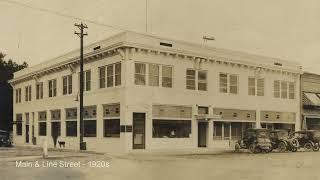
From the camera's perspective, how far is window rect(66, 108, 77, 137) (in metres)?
43.1

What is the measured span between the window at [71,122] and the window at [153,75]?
952cm

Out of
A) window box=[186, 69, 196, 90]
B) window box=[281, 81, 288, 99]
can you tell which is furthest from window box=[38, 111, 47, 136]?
window box=[281, 81, 288, 99]

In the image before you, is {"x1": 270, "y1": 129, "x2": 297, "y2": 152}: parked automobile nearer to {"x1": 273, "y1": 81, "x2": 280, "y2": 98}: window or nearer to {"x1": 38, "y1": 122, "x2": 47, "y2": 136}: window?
{"x1": 273, "y1": 81, "x2": 280, "y2": 98}: window

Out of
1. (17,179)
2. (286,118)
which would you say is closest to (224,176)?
(17,179)

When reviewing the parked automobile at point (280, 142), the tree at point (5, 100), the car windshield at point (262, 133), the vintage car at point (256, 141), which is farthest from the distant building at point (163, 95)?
the tree at point (5, 100)

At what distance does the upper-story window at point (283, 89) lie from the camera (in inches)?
1834

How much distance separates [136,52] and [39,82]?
18900 millimetres

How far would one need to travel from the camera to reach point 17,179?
15422mm

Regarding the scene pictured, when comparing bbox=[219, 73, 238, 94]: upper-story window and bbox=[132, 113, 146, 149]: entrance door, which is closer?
bbox=[132, 113, 146, 149]: entrance door

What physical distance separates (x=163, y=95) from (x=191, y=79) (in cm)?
338

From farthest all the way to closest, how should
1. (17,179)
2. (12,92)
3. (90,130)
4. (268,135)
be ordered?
(12,92), (90,130), (268,135), (17,179)

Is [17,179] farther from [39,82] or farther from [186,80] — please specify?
[39,82]

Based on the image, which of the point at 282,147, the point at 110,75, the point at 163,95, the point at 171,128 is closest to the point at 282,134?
the point at 282,147

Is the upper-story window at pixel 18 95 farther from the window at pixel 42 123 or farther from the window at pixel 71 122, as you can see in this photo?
the window at pixel 71 122
